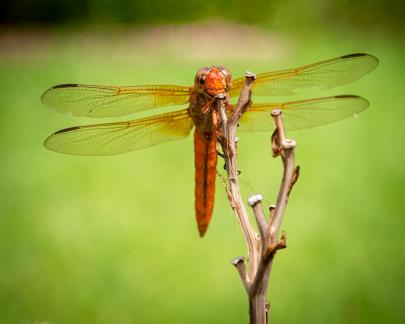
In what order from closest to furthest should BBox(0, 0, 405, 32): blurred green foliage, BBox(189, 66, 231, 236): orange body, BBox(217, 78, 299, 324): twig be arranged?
BBox(217, 78, 299, 324): twig < BBox(189, 66, 231, 236): orange body < BBox(0, 0, 405, 32): blurred green foliage

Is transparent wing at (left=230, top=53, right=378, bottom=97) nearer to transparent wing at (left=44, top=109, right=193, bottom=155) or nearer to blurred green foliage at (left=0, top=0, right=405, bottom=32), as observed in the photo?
transparent wing at (left=44, top=109, right=193, bottom=155)

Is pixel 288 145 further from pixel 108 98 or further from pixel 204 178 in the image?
pixel 108 98

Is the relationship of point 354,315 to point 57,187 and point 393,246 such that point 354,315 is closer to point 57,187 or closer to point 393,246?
point 393,246

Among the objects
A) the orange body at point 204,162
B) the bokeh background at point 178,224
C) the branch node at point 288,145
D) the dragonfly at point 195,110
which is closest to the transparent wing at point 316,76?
the dragonfly at point 195,110

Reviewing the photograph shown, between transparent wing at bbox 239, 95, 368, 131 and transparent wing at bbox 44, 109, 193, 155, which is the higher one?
transparent wing at bbox 239, 95, 368, 131

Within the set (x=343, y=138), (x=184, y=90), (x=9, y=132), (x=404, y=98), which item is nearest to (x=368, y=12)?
(x=404, y=98)

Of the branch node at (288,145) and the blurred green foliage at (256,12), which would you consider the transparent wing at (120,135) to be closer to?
the branch node at (288,145)

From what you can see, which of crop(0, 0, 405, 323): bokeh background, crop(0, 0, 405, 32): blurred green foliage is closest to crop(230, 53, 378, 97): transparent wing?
crop(0, 0, 405, 323): bokeh background
